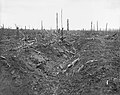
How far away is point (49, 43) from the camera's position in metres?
15.8

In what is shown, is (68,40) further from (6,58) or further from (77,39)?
(6,58)

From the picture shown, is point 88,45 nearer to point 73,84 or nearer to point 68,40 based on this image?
point 68,40

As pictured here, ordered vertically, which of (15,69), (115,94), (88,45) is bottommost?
(115,94)

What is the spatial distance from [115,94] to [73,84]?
2.50m

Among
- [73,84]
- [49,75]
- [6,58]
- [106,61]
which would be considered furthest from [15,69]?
[106,61]

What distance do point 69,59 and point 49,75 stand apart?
2809 millimetres

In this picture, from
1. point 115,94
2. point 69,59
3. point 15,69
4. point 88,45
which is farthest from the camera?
point 88,45

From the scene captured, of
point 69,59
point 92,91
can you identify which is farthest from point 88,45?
point 92,91

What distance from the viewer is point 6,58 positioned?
37.8ft

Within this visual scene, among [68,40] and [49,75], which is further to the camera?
[68,40]

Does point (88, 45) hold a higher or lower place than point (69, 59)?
higher

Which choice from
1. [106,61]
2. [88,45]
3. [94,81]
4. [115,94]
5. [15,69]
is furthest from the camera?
[88,45]

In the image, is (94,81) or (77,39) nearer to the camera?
(94,81)

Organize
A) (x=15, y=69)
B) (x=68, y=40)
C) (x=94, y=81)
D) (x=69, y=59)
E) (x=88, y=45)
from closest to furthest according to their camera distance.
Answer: (x=94, y=81) → (x=15, y=69) → (x=69, y=59) → (x=88, y=45) → (x=68, y=40)
